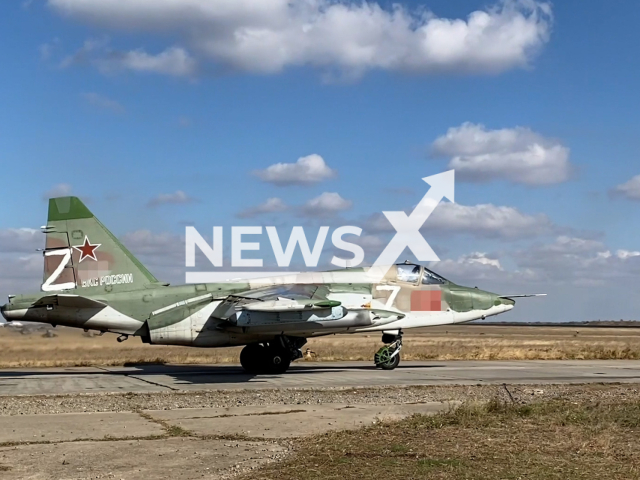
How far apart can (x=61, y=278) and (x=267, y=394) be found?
9028mm

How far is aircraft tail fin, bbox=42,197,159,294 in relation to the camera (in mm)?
20828

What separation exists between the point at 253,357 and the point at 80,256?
236 inches

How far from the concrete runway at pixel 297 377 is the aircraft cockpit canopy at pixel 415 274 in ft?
9.22

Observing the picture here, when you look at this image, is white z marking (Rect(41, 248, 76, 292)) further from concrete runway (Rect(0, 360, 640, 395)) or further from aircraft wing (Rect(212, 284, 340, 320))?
aircraft wing (Rect(212, 284, 340, 320))

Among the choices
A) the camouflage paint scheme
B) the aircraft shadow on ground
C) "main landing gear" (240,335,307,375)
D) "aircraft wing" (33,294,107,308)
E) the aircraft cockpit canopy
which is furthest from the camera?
the aircraft cockpit canopy

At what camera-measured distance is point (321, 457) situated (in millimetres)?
7891

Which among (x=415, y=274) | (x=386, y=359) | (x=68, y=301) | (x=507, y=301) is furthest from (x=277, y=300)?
(x=507, y=301)

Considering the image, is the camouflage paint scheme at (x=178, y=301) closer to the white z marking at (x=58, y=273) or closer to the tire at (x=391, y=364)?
the white z marking at (x=58, y=273)

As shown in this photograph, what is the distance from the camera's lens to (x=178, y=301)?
813 inches

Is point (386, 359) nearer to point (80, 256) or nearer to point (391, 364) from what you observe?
point (391, 364)

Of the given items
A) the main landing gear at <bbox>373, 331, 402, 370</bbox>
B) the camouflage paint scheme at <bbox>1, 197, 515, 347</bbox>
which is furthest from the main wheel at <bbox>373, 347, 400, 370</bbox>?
the camouflage paint scheme at <bbox>1, 197, 515, 347</bbox>

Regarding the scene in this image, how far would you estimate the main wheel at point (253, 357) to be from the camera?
21.3 metres

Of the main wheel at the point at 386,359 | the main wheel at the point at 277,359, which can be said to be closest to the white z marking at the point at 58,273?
the main wheel at the point at 277,359

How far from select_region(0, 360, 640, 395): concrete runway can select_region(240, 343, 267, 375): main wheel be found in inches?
18.3
